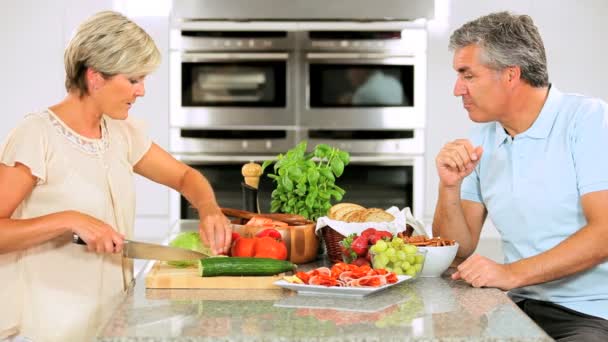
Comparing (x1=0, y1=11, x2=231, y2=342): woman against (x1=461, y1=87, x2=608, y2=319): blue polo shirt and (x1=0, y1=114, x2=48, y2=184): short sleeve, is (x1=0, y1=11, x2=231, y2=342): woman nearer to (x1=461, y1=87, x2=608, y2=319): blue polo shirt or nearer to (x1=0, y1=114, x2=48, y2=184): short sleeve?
(x1=0, y1=114, x2=48, y2=184): short sleeve

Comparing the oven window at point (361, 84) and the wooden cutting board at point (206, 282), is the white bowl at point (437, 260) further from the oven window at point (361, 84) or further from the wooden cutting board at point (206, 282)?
the oven window at point (361, 84)

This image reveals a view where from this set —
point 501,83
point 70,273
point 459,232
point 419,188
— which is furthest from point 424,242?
point 419,188

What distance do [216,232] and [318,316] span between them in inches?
26.8

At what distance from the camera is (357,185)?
4.98 meters

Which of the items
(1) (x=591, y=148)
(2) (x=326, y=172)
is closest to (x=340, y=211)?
(2) (x=326, y=172)

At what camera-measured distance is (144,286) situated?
6.76 ft

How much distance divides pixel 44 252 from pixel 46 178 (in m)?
0.18

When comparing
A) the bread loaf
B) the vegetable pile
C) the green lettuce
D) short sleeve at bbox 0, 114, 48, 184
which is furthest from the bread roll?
short sleeve at bbox 0, 114, 48, 184

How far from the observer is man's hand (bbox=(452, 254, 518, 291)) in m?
2.07

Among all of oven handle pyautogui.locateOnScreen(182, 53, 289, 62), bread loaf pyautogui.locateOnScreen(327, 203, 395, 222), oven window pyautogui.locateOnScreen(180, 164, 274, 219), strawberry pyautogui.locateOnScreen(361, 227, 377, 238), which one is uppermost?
oven handle pyautogui.locateOnScreen(182, 53, 289, 62)

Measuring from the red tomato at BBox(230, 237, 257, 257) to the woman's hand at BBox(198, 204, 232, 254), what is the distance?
6 cm

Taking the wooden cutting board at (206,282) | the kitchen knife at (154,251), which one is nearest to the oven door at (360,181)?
the kitchen knife at (154,251)

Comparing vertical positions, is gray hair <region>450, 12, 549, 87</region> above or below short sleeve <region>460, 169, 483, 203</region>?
above

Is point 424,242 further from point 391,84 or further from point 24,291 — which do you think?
point 391,84
